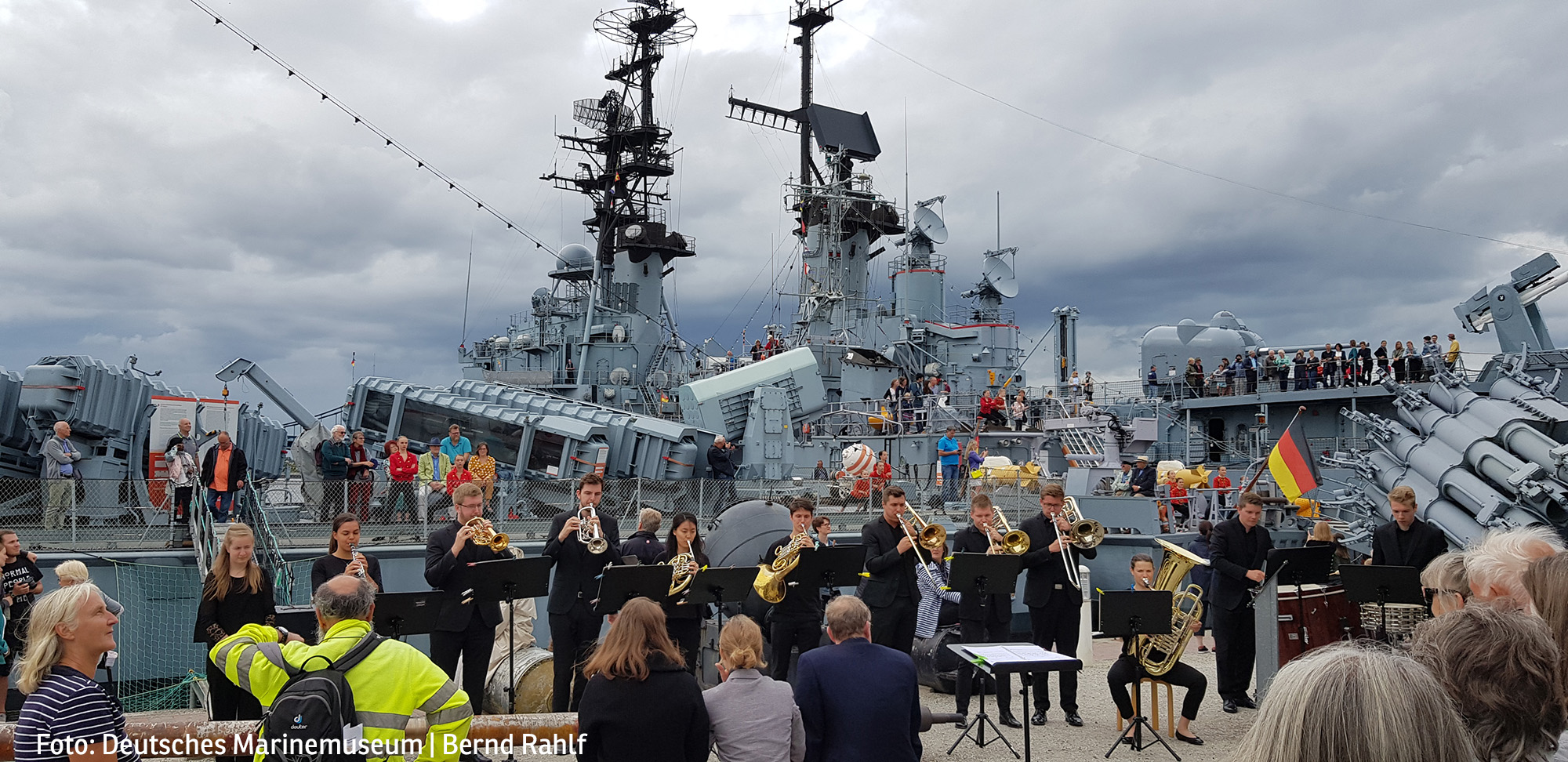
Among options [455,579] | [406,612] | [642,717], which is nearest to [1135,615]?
[642,717]

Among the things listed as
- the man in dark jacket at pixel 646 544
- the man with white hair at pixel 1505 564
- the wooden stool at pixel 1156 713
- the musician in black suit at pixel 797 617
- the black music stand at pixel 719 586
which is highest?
the man with white hair at pixel 1505 564

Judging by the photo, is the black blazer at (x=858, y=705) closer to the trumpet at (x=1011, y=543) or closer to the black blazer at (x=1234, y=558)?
the trumpet at (x=1011, y=543)

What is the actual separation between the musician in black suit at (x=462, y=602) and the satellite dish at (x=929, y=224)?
107ft

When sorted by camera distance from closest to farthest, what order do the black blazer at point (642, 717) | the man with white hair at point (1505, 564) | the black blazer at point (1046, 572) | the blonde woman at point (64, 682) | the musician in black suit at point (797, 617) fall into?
the blonde woman at point (64, 682) → the man with white hair at point (1505, 564) → the black blazer at point (642, 717) → the musician in black suit at point (797, 617) → the black blazer at point (1046, 572)

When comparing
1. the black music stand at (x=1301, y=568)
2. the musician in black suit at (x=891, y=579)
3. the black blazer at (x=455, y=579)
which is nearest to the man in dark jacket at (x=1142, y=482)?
the black music stand at (x=1301, y=568)

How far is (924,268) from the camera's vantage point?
1492 inches

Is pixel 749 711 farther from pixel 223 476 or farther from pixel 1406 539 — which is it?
pixel 223 476

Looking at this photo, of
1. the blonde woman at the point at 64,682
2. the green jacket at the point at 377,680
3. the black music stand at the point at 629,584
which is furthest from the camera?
the black music stand at the point at 629,584

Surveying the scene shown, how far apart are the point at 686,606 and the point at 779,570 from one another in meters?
0.76

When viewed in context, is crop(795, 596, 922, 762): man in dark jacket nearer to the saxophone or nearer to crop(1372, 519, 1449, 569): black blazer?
the saxophone

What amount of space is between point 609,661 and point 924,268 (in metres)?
34.9

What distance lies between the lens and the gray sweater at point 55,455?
1230cm

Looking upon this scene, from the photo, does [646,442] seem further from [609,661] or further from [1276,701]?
[1276,701]

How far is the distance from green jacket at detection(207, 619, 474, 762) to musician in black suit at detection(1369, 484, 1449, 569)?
7.28 metres
